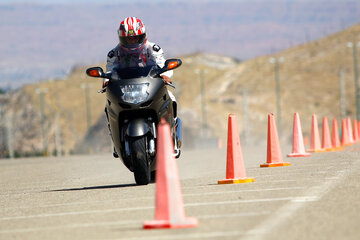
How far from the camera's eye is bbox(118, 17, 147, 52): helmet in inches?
542

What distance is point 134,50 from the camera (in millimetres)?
13930

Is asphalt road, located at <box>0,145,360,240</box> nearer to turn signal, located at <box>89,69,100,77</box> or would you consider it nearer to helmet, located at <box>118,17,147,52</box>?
turn signal, located at <box>89,69,100,77</box>

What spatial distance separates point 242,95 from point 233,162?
11297cm

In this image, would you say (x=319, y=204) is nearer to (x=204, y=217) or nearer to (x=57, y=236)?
(x=204, y=217)

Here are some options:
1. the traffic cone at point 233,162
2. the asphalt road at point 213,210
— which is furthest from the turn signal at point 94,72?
the traffic cone at point 233,162

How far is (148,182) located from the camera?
44.9ft

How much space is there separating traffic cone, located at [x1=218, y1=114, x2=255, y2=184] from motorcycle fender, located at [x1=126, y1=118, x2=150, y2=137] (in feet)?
3.97

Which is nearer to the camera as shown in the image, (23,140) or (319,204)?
A: (319,204)

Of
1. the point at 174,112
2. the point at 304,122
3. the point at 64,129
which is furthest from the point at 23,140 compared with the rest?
the point at 174,112

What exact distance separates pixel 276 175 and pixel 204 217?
5.94 meters

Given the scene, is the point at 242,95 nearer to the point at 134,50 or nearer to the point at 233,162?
the point at 134,50

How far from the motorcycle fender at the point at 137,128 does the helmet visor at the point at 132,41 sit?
137 cm

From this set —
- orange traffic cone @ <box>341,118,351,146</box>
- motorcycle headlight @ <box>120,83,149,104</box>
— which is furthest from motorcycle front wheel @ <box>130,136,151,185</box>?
orange traffic cone @ <box>341,118,351,146</box>

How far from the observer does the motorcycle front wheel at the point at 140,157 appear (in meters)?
13.0
